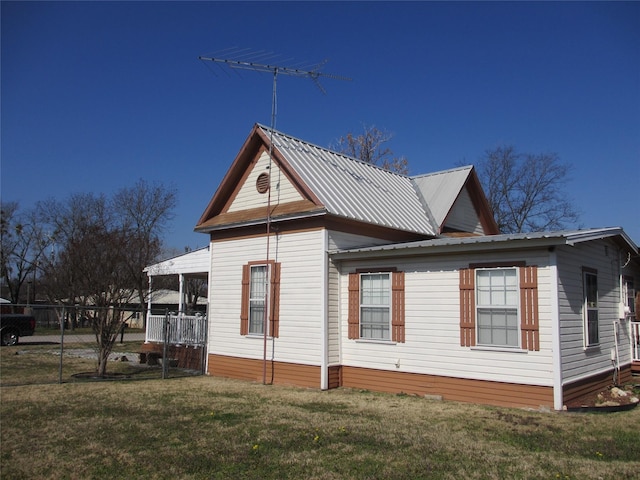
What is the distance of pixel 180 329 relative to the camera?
701 inches

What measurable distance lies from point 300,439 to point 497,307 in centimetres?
516

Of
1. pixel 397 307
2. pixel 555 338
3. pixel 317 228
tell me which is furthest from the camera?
pixel 317 228

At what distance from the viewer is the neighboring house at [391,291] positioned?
10695 millimetres

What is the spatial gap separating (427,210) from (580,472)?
11947 mm

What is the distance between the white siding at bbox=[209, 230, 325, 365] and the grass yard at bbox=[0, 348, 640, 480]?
1961 mm

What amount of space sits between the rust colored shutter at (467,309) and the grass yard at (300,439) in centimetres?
135

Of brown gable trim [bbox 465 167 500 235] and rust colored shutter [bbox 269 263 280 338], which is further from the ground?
brown gable trim [bbox 465 167 500 235]

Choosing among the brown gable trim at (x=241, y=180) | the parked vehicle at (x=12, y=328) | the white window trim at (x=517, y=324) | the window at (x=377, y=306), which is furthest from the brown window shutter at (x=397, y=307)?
the parked vehicle at (x=12, y=328)

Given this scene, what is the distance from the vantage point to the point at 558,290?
34.1 feet

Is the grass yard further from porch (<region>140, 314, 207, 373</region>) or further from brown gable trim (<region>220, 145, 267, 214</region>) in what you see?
brown gable trim (<region>220, 145, 267, 214</region>)

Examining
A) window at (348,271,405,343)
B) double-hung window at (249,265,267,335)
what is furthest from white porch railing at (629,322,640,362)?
double-hung window at (249,265,267,335)

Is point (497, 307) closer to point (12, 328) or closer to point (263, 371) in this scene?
point (263, 371)

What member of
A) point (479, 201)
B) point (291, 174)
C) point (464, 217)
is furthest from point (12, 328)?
point (479, 201)

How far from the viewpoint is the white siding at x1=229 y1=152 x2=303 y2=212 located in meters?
14.7
